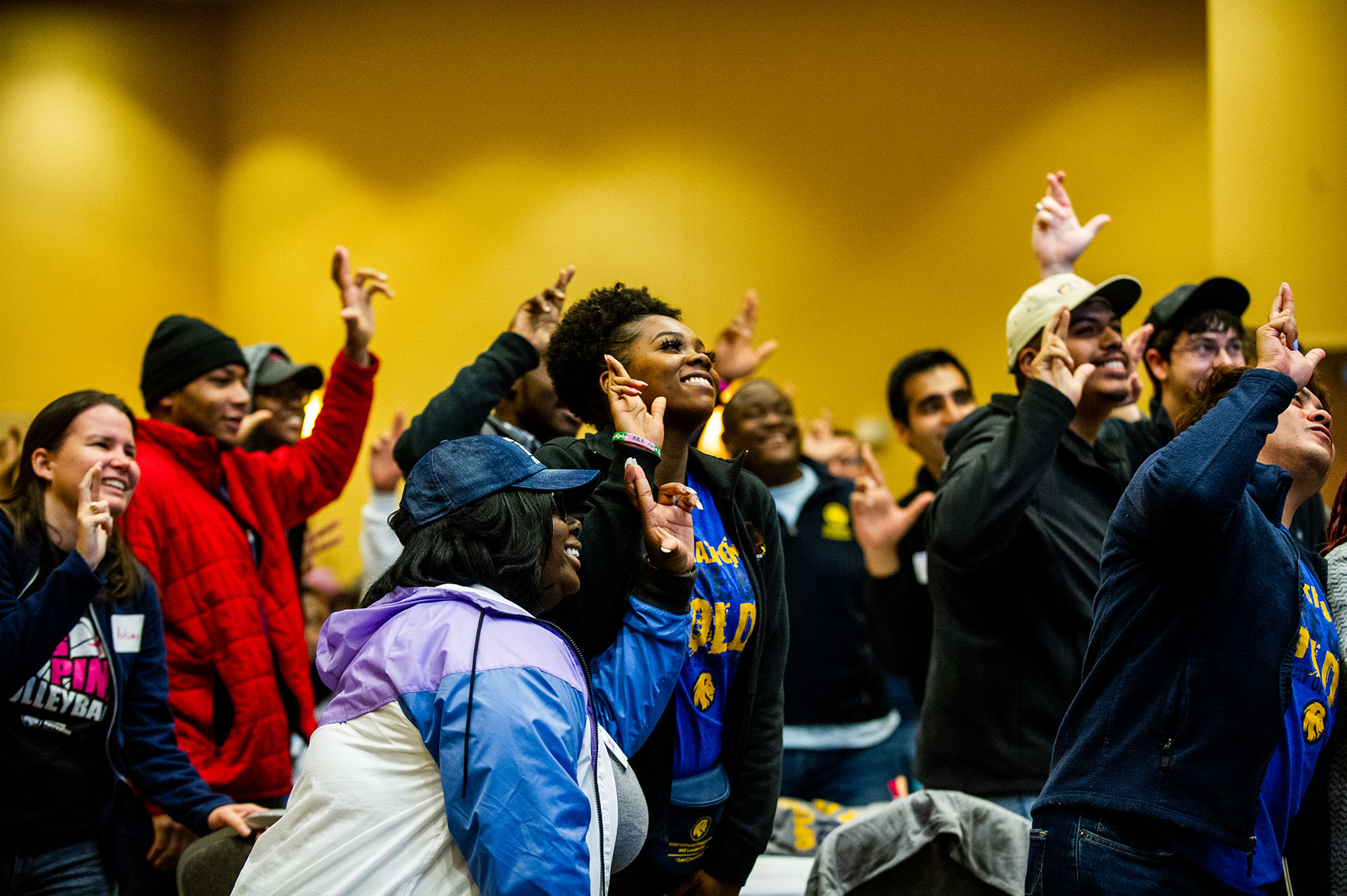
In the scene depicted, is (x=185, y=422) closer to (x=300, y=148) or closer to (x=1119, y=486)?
(x=1119, y=486)

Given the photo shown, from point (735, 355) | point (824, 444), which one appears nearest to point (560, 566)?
point (735, 355)

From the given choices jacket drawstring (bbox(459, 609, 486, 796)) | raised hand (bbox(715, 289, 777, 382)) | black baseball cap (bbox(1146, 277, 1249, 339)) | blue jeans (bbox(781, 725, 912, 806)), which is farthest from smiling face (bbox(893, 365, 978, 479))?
jacket drawstring (bbox(459, 609, 486, 796))

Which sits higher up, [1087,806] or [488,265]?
[488,265]

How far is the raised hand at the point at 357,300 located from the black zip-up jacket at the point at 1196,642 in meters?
1.99

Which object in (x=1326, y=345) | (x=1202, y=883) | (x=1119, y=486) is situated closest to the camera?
(x=1202, y=883)

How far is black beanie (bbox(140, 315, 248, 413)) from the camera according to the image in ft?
9.30

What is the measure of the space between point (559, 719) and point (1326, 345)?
3682mm

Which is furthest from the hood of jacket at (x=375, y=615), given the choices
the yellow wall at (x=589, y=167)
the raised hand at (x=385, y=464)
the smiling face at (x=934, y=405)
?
the yellow wall at (x=589, y=167)

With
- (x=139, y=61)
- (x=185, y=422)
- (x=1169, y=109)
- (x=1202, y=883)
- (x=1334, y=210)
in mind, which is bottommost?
(x=1202, y=883)

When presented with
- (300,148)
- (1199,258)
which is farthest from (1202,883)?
(300,148)

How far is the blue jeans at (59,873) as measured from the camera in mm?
1957

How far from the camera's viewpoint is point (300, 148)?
21.5 feet

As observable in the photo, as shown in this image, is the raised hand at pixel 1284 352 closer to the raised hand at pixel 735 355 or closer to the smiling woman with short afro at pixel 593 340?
the smiling woman with short afro at pixel 593 340

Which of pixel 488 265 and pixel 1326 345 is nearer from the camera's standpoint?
pixel 1326 345
